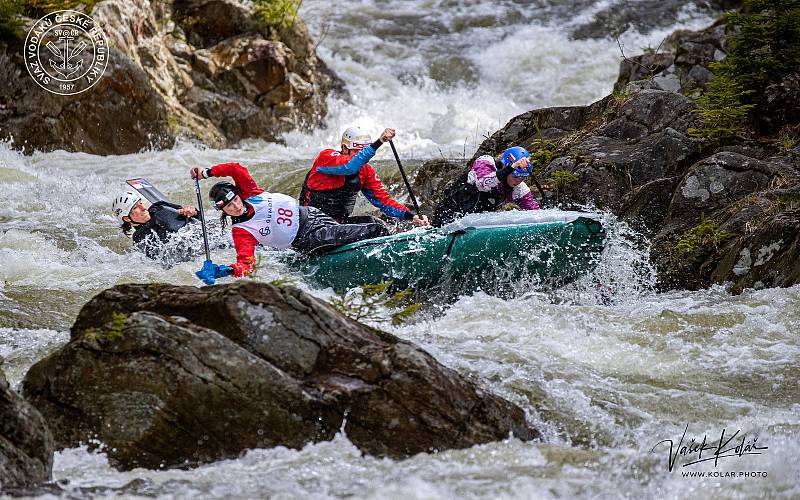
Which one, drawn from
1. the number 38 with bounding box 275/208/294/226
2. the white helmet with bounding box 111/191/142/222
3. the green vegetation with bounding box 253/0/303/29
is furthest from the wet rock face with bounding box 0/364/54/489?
the green vegetation with bounding box 253/0/303/29

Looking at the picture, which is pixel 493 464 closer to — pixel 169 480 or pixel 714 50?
pixel 169 480

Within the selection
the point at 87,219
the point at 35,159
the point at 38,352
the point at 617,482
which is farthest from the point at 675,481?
the point at 35,159

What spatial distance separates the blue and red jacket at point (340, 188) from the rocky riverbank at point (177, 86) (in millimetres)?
6017

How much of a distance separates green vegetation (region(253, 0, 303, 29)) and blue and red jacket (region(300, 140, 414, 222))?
8678 mm

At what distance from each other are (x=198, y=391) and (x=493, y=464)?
4.67 feet

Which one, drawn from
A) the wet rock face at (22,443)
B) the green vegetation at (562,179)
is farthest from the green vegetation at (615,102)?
the wet rock face at (22,443)

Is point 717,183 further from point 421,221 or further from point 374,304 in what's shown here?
point 374,304

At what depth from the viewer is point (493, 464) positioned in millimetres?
4355

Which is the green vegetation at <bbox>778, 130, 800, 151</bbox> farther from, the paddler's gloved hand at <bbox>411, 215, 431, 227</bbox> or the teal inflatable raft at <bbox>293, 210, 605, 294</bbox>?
the paddler's gloved hand at <bbox>411, 215, 431, 227</bbox>

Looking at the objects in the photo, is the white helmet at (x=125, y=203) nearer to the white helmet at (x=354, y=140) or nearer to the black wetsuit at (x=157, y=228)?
the black wetsuit at (x=157, y=228)

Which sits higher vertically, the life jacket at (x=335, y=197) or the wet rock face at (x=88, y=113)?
the wet rock face at (x=88, y=113)

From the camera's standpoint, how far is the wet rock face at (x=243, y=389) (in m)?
4.30

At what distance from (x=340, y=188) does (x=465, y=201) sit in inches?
46.5

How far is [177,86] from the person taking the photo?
50.7 feet
